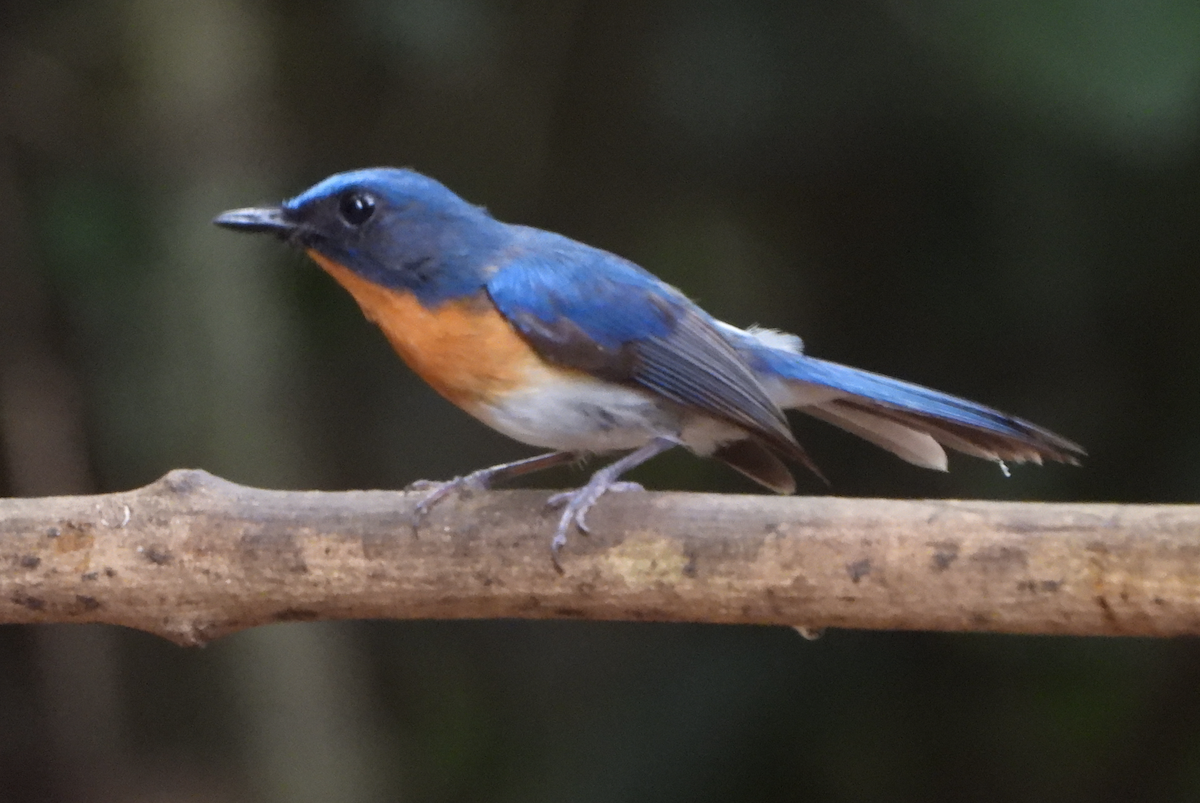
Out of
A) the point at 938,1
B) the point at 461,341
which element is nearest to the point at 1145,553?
the point at 461,341

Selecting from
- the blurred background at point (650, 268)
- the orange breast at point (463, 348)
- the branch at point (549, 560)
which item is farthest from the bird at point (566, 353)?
the blurred background at point (650, 268)

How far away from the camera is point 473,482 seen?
2.83 metres

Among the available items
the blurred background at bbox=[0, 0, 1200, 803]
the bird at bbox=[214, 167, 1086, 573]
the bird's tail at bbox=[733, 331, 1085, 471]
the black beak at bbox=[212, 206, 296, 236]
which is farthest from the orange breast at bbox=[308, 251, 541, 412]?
the blurred background at bbox=[0, 0, 1200, 803]

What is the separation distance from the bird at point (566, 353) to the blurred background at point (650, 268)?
1.18m

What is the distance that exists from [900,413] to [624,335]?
0.61 metres

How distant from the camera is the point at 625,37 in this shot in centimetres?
454

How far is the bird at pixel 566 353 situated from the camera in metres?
2.75

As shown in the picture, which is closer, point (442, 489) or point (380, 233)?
point (442, 489)

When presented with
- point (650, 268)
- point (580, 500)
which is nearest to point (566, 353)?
point (580, 500)

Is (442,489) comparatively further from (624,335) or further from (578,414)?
(624,335)

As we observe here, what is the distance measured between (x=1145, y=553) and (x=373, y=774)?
279 cm

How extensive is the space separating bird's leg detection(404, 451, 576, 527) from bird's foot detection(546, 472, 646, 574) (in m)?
0.21

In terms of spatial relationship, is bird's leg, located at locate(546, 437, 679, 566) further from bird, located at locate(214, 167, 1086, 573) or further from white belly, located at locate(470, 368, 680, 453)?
white belly, located at locate(470, 368, 680, 453)

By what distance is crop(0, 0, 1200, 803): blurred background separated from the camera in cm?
393
